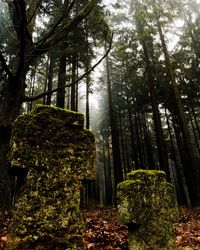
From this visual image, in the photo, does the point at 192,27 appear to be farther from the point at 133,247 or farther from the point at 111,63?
the point at 133,247

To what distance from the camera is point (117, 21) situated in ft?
49.7

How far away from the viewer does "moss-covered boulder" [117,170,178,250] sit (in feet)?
11.9

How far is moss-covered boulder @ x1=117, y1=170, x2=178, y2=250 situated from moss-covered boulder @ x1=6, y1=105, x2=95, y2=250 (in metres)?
1.52

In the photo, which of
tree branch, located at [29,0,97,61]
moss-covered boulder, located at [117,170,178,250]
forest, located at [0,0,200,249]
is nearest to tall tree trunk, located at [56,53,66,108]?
forest, located at [0,0,200,249]

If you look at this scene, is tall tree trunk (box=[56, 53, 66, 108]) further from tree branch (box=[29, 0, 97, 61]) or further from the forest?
tree branch (box=[29, 0, 97, 61])

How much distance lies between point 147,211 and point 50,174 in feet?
7.00

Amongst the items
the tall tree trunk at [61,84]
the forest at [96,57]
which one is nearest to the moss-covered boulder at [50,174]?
the forest at [96,57]

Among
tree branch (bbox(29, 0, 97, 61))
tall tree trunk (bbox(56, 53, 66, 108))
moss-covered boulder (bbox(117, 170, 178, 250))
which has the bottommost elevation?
moss-covered boulder (bbox(117, 170, 178, 250))

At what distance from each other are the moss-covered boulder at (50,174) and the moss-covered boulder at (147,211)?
1519mm

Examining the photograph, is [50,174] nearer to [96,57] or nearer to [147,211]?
[147,211]

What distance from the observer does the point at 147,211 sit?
3738 mm

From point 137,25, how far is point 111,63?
9.45 meters

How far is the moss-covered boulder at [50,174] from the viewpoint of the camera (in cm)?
211

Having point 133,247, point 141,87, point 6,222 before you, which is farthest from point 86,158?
point 141,87
